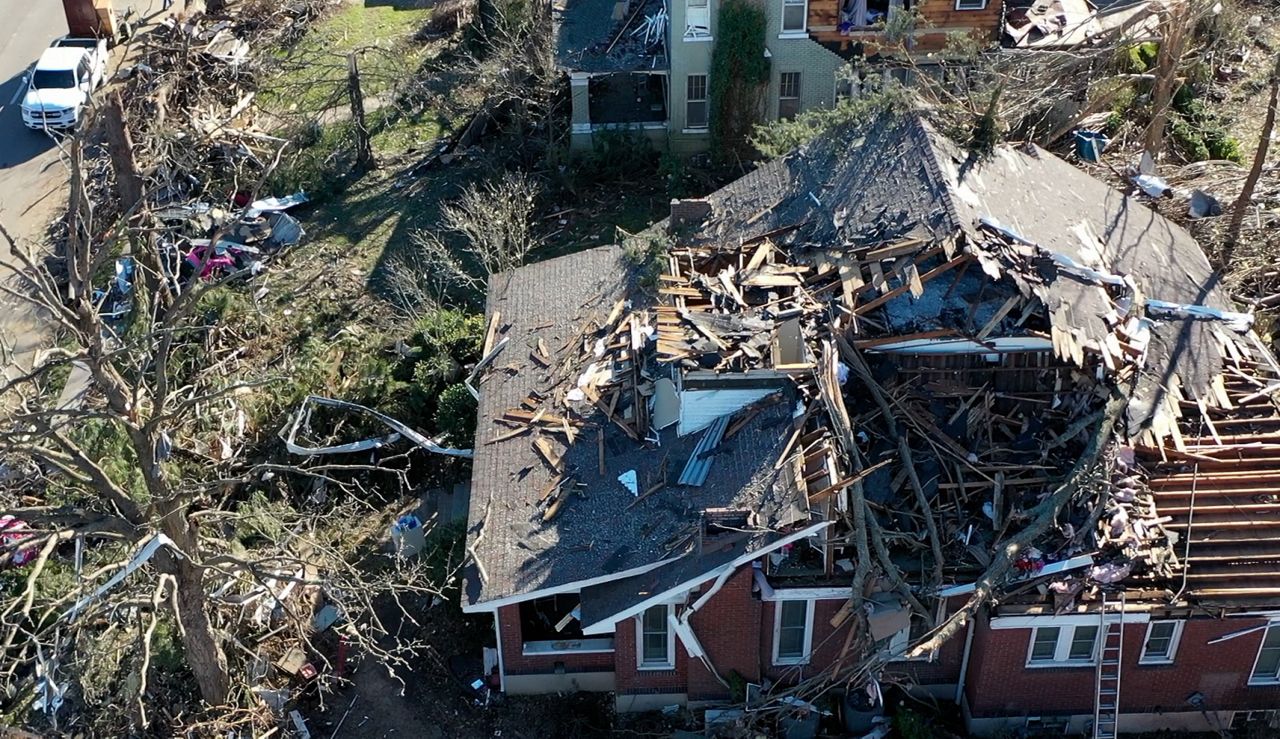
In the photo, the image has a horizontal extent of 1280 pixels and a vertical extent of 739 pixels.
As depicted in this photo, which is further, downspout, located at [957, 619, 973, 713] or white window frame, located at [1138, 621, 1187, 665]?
downspout, located at [957, 619, 973, 713]

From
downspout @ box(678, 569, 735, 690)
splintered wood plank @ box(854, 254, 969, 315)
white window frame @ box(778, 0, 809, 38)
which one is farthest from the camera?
white window frame @ box(778, 0, 809, 38)

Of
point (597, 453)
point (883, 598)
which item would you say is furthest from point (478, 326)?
point (883, 598)

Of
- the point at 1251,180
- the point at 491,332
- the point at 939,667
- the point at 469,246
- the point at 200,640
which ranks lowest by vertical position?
the point at 939,667

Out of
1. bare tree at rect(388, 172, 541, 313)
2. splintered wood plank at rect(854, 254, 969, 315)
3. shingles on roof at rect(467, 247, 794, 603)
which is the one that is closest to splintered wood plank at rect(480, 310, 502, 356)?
shingles on roof at rect(467, 247, 794, 603)

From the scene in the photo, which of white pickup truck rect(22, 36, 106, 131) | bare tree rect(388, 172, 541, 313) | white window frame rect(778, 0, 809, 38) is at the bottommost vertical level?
bare tree rect(388, 172, 541, 313)

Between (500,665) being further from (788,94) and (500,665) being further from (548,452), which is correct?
(788,94)

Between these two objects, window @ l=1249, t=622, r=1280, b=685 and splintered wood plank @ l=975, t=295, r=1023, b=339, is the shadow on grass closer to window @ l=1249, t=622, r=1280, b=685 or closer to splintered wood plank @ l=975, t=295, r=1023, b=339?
splintered wood plank @ l=975, t=295, r=1023, b=339

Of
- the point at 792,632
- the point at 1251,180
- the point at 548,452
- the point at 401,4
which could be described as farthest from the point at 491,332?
the point at 401,4
